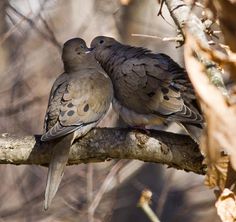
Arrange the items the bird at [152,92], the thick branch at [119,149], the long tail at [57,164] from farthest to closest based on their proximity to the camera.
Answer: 1. the bird at [152,92]
2. the long tail at [57,164]
3. the thick branch at [119,149]

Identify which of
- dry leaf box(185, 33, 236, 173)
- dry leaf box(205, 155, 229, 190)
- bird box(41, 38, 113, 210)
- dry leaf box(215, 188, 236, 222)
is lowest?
bird box(41, 38, 113, 210)

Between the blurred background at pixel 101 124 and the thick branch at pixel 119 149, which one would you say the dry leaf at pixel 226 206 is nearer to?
the thick branch at pixel 119 149

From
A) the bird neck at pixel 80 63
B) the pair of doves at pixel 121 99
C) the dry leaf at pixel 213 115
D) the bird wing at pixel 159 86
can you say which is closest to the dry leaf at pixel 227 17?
the dry leaf at pixel 213 115

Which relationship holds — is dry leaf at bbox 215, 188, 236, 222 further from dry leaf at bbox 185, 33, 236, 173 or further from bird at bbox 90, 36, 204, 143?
bird at bbox 90, 36, 204, 143

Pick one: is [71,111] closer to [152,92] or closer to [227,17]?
[152,92]

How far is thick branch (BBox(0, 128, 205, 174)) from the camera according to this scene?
260 cm

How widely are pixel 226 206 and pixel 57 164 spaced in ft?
6.33

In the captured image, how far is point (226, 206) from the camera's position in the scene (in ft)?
3.05

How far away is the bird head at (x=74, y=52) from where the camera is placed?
151 inches

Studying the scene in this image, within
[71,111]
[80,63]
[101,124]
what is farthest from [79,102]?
[101,124]

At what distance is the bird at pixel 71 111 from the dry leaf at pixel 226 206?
1.88m

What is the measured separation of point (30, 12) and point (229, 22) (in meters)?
5.15

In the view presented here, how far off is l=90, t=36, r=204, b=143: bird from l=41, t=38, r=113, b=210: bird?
87mm

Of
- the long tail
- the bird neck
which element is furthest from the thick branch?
the bird neck
